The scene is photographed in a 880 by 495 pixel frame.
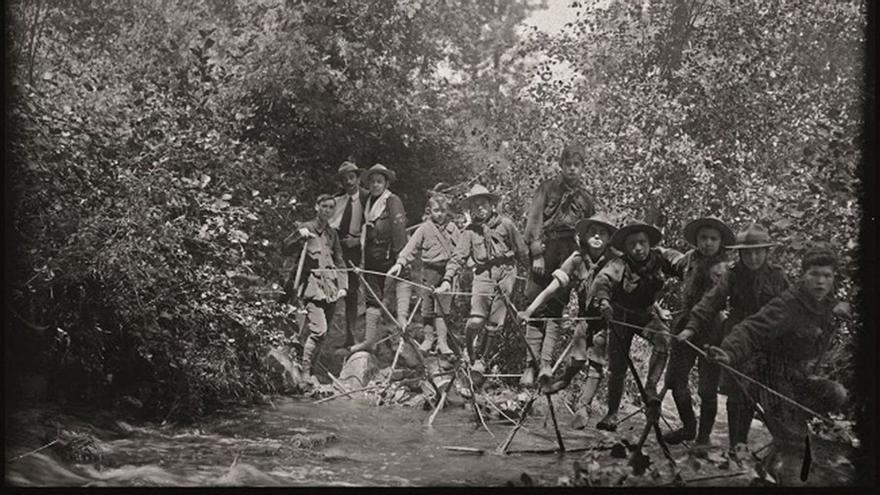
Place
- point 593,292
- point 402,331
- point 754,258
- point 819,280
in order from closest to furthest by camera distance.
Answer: point 819,280, point 754,258, point 593,292, point 402,331

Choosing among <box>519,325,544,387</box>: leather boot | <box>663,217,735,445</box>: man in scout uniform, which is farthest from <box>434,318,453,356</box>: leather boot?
<box>663,217,735,445</box>: man in scout uniform

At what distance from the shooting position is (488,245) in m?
6.77

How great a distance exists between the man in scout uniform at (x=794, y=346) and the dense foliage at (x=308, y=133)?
162 mm

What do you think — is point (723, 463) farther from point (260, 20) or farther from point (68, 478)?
point (260, 20)

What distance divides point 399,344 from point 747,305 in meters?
2.64

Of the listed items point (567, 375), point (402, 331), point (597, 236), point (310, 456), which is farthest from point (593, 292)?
point (310, 456)

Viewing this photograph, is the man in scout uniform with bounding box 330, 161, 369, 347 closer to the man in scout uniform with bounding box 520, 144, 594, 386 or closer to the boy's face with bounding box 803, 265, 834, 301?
the man in scout uniform with bounding box 520, 144, 594, 386

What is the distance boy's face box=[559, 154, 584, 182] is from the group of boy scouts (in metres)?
0.01

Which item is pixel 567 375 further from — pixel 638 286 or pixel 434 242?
pixel 434 242

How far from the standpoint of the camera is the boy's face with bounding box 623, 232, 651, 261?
5.45 meters

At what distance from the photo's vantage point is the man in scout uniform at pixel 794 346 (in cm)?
507

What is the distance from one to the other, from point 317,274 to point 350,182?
0.77 metres

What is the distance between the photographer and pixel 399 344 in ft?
22.0

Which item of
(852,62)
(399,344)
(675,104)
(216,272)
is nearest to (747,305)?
(852,62)
